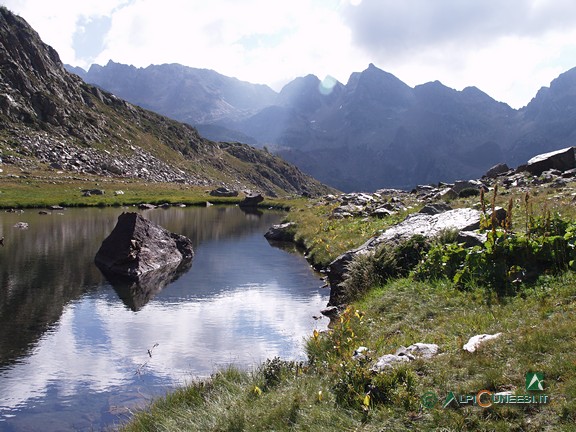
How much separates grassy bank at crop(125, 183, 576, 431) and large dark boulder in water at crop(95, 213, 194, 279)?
18.1 meters

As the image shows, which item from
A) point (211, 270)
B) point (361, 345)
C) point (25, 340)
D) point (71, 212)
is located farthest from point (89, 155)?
point (361, 345)

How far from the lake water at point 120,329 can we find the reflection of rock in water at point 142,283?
199mm

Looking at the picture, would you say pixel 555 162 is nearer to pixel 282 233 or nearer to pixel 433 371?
pixel 282 233

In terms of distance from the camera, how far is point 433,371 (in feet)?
27.7

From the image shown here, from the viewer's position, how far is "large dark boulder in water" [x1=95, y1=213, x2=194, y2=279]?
28.8m

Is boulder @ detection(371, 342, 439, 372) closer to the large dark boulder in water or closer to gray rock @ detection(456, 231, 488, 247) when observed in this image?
gray rock @ detection(456, 231, 488, 247)

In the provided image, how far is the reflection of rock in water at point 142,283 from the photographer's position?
2267 cm

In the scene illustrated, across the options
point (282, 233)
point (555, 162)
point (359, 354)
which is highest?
point (555, 162)

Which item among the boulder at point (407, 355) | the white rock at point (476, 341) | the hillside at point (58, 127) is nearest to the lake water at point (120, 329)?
the boulder at point (407, 355)

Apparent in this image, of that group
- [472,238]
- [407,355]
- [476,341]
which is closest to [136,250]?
[472,238]

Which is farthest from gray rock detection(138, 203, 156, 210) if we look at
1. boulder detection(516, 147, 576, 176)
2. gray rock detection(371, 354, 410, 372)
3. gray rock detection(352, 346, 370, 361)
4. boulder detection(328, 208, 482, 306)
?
gray rock detection(371, 354, 410, 372)

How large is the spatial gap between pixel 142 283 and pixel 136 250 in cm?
415

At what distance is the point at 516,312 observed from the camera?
35.0 ft

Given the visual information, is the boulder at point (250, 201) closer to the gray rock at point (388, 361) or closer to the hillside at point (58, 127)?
the hillside at point (58, 127)
